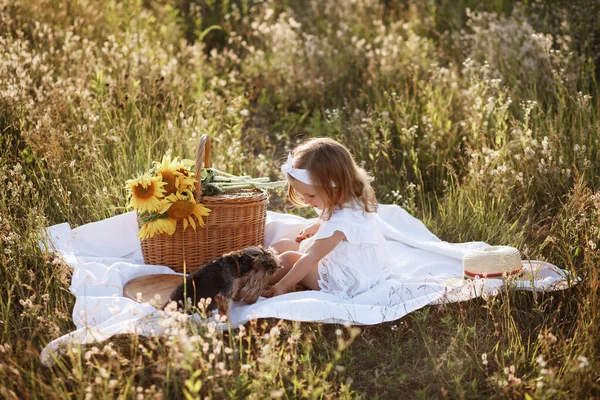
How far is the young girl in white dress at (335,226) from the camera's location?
151 inches

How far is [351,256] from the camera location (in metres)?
3.94

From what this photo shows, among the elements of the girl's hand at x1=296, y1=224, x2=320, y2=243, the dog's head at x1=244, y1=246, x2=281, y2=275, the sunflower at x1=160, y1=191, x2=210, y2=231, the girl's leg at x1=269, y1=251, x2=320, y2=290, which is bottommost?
the girl's leg at x1=269, y1=251, x2=320, y2=290

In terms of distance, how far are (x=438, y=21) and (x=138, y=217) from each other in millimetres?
5575

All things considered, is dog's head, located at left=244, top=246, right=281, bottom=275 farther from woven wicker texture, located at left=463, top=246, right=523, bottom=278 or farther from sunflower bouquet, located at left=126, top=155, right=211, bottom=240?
woven wicker texture, located at left=463, top=246, right=523, bottom=278

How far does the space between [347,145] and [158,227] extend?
237 cm

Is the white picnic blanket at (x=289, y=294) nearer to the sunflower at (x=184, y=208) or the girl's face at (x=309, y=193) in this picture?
the sunflower at (x=184, y=208)

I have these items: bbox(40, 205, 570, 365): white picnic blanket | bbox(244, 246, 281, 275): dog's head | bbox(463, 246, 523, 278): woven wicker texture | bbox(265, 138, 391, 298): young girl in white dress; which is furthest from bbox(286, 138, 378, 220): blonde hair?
bbox(463, 246, 523, 278): woven wicker texture

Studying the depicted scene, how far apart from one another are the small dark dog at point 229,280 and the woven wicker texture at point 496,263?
1.18 meters

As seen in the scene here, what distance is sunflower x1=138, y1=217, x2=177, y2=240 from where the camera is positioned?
3.82 metres

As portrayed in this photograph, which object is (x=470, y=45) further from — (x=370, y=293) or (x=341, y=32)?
(x=370, y=293)

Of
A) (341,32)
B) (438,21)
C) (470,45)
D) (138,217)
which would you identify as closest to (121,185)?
(138,217)

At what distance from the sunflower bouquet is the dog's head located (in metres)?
0.42

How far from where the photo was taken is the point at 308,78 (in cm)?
707

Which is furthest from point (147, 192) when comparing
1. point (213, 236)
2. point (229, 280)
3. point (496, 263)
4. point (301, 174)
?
point (496, 263)
